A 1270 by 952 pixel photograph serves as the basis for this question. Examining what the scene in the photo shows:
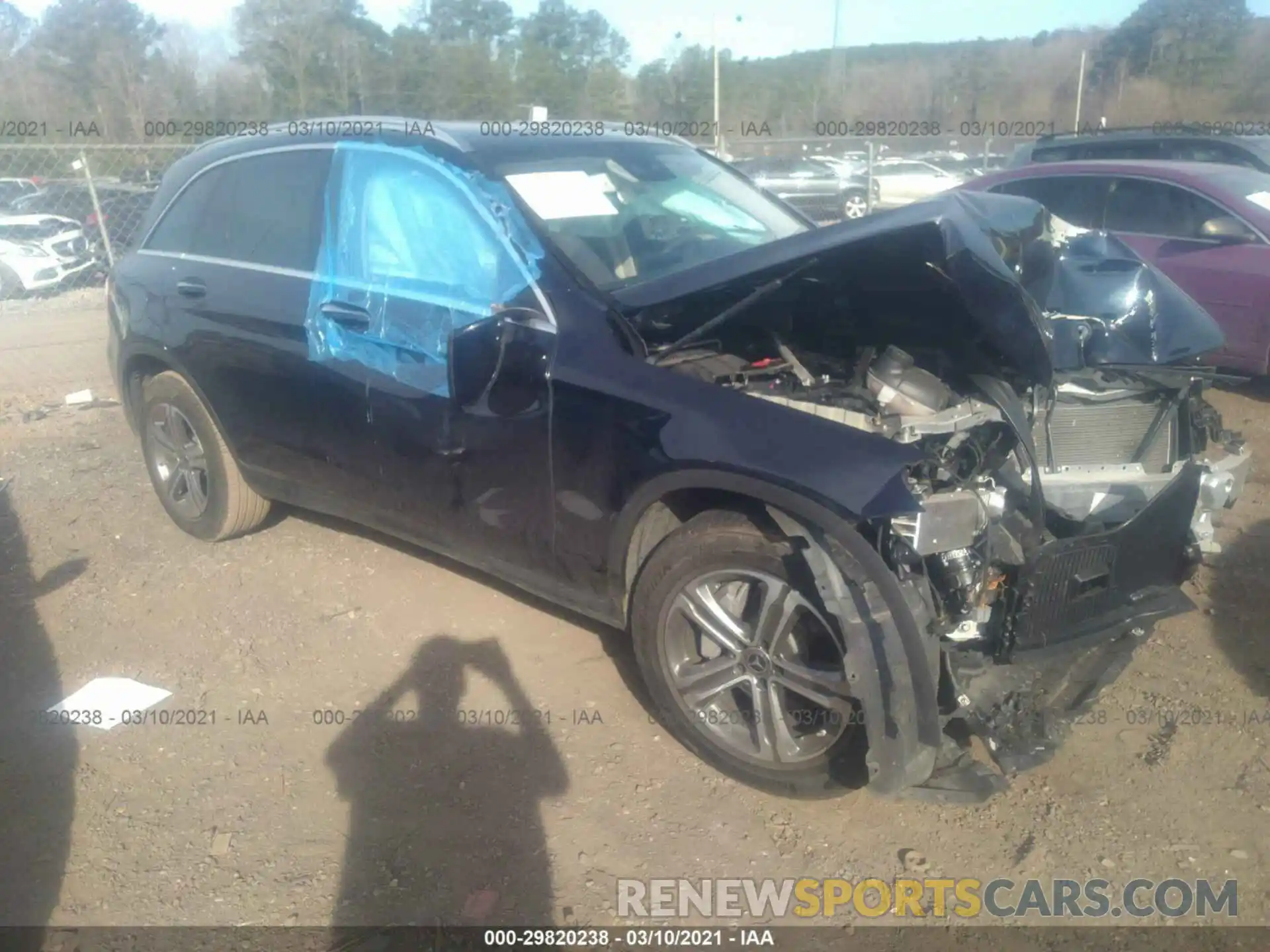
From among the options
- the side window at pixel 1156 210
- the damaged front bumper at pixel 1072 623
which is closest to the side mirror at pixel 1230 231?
the side window at pixel 1156 210

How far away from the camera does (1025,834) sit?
2816mm

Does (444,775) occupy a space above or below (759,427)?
below

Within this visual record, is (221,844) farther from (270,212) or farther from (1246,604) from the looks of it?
(1246,604)

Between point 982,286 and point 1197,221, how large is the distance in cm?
505

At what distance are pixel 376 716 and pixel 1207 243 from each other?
6215mm

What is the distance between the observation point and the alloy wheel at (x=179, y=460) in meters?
4.80

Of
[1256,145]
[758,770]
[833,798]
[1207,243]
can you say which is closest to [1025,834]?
[833,798]

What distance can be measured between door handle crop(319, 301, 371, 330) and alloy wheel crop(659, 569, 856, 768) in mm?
1594

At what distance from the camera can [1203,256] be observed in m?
6.60

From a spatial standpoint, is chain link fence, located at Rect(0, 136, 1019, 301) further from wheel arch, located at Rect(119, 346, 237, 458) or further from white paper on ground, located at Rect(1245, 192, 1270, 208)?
white paper on ground, located at Rect(1245, 192, 1270, 208)

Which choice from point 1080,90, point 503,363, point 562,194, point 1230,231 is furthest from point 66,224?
point 1080,90

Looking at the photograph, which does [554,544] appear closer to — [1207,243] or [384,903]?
[384,903]

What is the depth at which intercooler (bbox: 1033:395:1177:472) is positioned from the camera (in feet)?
11.0

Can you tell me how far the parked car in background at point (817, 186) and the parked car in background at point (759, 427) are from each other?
15984mm
